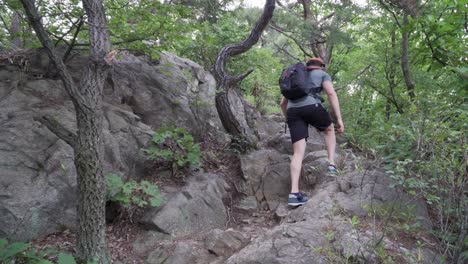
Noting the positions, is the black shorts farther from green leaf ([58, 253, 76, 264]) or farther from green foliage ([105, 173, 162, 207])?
green leaf ([58, 253, 76, 264])

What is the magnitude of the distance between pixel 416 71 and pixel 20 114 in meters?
8.36

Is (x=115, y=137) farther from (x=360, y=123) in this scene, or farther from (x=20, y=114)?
(x=360, y=123)

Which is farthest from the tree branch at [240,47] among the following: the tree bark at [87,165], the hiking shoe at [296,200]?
the tree bark at [87,165]

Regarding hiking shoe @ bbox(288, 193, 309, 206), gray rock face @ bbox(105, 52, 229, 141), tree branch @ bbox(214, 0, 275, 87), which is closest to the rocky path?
hiking shoe @ bbox(288, 193, 309, 206)

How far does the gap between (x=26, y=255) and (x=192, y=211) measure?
2.08 meters

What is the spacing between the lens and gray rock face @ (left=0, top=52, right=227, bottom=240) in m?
3.95

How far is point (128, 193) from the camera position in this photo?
4.22 meters

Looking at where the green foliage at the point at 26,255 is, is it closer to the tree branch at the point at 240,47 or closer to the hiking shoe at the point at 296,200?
the hiking shoe at the point at 296,200

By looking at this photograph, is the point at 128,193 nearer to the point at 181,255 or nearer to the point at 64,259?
the point at 181,255

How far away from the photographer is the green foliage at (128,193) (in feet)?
13.8

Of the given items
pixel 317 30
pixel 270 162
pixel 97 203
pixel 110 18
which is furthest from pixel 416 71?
pixel 97 203

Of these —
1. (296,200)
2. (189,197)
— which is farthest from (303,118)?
(189,197)

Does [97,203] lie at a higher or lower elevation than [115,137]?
lower

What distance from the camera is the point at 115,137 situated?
520 centimetres
